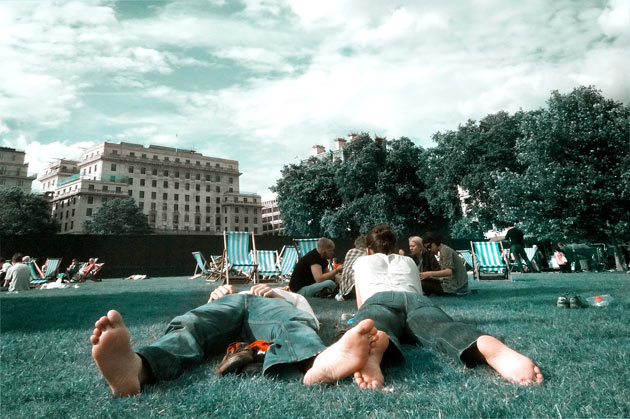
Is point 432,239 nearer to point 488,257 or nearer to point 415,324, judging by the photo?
point 415,324

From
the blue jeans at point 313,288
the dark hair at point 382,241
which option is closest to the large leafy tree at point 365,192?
the blue jeans at point 313,288

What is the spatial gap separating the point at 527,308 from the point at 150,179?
76989mm

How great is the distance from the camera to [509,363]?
6.59 feet

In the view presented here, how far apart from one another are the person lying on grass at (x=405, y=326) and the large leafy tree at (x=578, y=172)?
59.4ft

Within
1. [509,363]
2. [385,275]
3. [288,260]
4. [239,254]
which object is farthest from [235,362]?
[288,260]

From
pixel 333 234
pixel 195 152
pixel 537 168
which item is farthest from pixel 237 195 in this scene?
pixel 537 168

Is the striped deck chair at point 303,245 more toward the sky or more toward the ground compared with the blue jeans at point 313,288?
more toward the sky

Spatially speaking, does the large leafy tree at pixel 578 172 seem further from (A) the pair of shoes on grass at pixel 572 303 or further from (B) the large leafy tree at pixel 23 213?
(B) the large leafy tree at pixel 23 213

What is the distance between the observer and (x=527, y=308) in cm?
488

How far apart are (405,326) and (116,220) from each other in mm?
58865

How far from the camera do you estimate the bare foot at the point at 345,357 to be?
197 cm

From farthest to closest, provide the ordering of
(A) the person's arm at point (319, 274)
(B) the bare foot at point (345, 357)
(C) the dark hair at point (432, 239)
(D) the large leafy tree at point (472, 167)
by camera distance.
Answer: (D) the large leafy tree at point (472, 167) < (C) the dark hair at point (432, 239) < (A) the person's arm at point (319, 274) < (B) the bare foot at point (345, 357)

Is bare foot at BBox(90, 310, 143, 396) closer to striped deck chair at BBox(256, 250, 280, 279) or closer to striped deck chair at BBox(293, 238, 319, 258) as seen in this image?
striped deck chair at BBox(293, 238, 319, 258)

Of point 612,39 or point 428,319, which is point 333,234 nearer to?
point 612,39
